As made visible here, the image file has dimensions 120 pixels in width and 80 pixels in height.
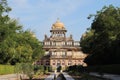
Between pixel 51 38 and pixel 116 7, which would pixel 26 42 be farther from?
pixel 51 38

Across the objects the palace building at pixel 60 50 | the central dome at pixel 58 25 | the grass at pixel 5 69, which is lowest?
the grass at pixel 5 69

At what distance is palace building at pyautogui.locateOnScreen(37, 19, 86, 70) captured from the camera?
170000 millimetres

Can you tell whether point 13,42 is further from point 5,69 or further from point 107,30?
point 107,30

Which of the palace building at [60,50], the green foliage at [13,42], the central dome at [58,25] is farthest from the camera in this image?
the central dome at [58,25]

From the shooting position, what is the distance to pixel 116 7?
69000 millimetres

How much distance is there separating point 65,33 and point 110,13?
111715 mm

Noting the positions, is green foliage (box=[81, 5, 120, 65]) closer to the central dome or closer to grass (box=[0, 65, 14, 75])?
grass (box=[0, 65, 14, 75])

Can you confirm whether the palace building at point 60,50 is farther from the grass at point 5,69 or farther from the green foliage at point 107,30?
the green foliage at point 107,30

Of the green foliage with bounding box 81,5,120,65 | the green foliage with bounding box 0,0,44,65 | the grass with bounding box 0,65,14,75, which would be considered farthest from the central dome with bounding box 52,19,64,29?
the green foliage with bounding box 81,5,120,65

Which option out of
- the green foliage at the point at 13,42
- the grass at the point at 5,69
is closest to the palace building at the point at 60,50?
the green foliage at the point at 13,42

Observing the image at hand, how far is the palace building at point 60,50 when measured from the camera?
170 metres

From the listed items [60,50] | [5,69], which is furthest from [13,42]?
[60,50]

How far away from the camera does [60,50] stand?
562ft

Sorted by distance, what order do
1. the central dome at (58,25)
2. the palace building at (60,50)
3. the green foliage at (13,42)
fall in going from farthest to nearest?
the central dome at (58,25) < the palace building at (60,50) < the green foliage at (13,42)
